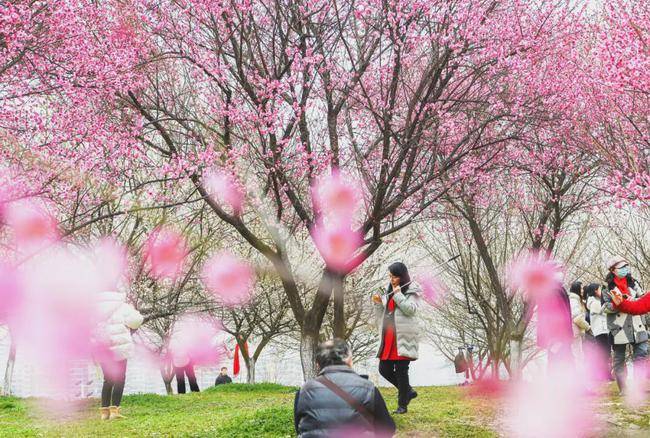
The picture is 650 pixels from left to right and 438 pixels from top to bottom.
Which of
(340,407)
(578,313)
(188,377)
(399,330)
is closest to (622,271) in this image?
(578,313)

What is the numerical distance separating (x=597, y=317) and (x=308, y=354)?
470 centimetres

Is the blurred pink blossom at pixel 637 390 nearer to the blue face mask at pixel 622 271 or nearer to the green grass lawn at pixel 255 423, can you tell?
the green grass lawn at pixel 255 423

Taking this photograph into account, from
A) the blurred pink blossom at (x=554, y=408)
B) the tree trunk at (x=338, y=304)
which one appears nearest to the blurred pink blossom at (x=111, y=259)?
the tree trunk at (x=338, y=304)

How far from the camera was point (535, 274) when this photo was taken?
485 inches

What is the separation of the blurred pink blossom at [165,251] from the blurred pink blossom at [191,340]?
210 inches

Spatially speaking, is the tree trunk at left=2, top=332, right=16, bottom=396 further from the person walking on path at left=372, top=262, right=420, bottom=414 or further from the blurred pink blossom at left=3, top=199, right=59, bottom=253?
the person walking on path at left=372, top=262, right=420, bottom=414

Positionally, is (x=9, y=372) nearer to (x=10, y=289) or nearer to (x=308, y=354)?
(x=10, y=289)

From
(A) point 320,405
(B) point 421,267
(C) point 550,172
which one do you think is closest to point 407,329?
(A) point 320,405

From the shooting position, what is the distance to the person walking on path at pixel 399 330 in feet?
24.5

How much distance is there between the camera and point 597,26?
1322 centimetres

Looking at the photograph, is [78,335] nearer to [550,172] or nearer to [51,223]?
[51,223]

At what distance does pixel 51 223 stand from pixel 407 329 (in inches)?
401

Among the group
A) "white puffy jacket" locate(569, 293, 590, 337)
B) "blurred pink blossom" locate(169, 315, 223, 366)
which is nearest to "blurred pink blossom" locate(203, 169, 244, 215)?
"white puffy jacket" locate(569, 293, 590, 337)

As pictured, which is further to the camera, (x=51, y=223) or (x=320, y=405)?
(x=51, y=223)
